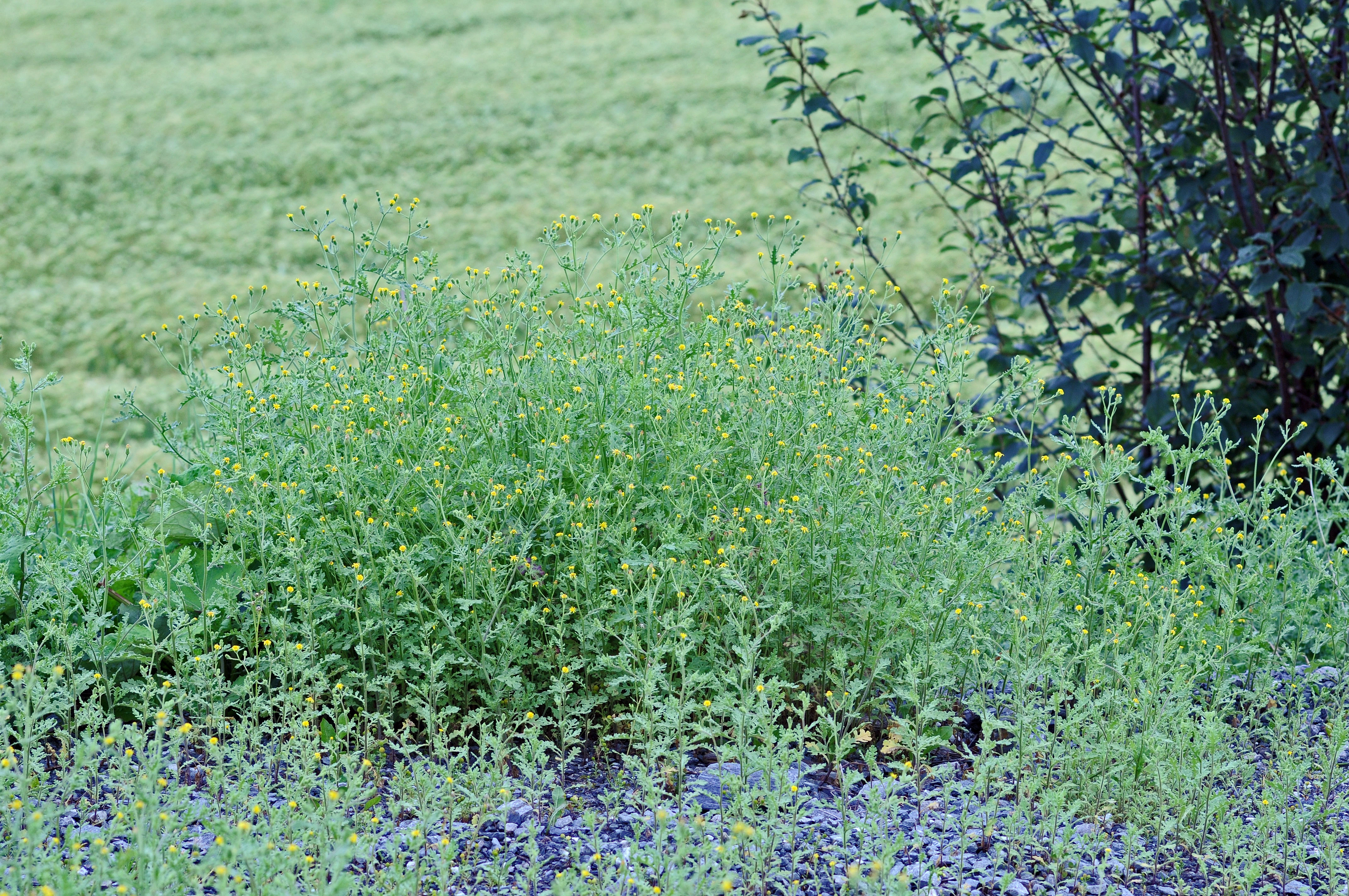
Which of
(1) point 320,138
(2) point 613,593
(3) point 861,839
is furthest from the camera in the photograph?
(1) point 320,138

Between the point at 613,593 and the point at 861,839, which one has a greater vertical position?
the point at 613,593

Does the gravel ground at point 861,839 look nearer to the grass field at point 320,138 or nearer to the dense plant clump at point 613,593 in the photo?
the dense plant clump at point 613,593

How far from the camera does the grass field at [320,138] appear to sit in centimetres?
1015

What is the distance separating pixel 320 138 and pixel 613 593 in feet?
38.8

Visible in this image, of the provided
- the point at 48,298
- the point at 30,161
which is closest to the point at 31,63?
the point at 30,161

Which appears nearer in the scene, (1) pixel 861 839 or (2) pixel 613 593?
(1) pixel 861 839

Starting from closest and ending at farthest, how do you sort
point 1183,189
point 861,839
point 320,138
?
1. point 861,839
2. point 1183,189
3. point 320,138

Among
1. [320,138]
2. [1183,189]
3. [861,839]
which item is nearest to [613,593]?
[861,839]

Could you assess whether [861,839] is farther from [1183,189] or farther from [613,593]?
[1183,189]

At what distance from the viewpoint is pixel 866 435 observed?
10.8ft

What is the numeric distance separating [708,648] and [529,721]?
1.67 feet

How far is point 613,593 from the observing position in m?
2.86

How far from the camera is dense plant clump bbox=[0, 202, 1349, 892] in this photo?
2.54 metres

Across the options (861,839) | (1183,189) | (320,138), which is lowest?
(861,839)
